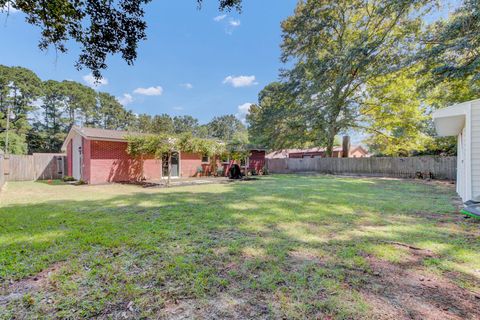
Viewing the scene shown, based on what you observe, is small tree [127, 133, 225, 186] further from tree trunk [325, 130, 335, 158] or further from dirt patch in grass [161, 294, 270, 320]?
tree trunk [325, 130, 335, 158]

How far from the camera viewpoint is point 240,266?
112 inches

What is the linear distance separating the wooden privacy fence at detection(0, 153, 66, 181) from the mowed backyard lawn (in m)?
12.0

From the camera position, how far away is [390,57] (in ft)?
29.7

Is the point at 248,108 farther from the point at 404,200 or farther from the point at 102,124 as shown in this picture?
the point at 404,200

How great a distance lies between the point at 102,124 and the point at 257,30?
3590 cm

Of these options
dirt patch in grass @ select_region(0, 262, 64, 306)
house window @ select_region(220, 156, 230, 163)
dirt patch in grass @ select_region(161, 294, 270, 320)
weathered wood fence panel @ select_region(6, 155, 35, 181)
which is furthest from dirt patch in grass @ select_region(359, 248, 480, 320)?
weathered wood fence panel @ select_region(6, 155, 35, 181)

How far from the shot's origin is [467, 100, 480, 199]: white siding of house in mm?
5746

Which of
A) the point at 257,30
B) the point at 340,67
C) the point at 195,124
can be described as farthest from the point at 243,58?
the point at 195,124

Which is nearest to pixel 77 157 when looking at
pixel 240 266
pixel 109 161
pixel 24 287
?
pixel 109 161

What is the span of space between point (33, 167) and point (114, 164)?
21.0 feet

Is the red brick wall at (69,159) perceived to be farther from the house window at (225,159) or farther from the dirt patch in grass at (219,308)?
the dirt patch in grass at (219,308)

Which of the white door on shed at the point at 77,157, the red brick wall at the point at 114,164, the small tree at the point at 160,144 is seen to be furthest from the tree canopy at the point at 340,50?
the white door on shed at the point at 77,157

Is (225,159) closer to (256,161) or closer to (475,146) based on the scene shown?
(256,161)

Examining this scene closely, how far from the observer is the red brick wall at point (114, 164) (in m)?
12.3
